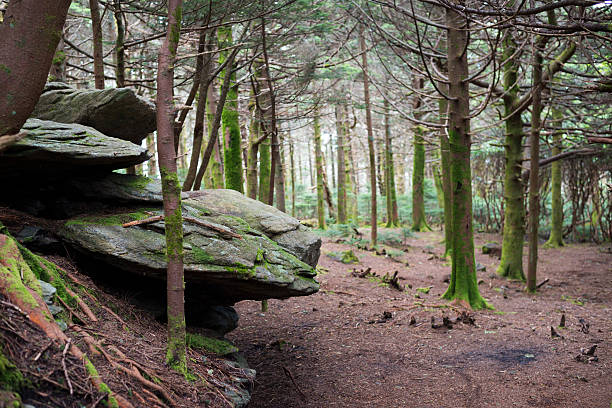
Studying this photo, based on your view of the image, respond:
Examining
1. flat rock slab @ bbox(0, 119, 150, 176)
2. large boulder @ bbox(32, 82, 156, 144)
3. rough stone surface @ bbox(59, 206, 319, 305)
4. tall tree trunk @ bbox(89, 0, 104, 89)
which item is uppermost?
tall tree trunk @ bbox(89, 0, 104, 89)

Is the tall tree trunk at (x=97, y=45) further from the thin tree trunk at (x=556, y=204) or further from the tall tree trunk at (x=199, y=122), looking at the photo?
the thin tree trunk at (x=556, y=204)

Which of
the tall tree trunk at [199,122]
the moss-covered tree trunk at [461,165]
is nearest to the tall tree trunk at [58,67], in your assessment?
the tall tree trunk at [199,122]

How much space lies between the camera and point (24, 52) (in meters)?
2.75

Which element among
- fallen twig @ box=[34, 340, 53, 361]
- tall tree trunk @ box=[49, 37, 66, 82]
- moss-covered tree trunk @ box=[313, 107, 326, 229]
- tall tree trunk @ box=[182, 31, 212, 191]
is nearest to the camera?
fallen twig @ box=[34, 340, 53, 361]

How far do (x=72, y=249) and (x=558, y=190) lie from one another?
48.1 feet

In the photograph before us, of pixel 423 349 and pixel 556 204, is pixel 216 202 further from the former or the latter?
pixel 556 204

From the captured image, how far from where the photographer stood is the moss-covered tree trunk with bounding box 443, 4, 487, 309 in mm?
7055

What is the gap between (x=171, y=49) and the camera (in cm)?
293

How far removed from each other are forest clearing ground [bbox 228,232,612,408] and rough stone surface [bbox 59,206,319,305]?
1301 millimetres

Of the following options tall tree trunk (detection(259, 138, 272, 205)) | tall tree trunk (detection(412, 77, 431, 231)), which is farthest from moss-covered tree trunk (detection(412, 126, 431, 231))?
tall tree trunk (detection(259, 138, 272, 205))

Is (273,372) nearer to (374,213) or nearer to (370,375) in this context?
(370,375)

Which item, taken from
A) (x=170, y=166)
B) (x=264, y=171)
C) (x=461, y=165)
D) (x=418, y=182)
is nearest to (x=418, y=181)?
(x=418, y=182)

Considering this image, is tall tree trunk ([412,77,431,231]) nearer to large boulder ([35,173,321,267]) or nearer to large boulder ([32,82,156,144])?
large boulder ([35,173,321,267])

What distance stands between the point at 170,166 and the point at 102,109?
1.75m
